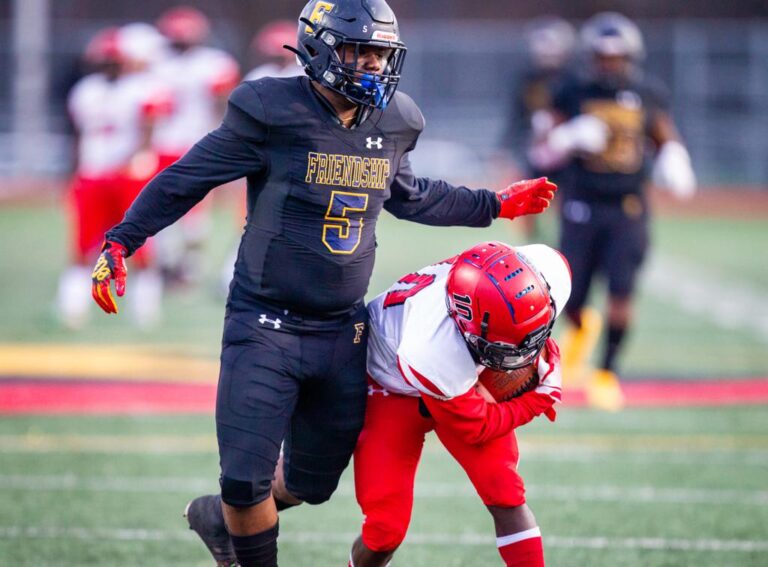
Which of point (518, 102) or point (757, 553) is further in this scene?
point (518, 102)

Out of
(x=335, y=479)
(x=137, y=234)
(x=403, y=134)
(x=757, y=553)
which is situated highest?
(x=403, y=134)

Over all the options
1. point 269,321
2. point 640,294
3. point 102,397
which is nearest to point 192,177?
point 269,321

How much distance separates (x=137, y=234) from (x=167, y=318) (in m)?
7.12

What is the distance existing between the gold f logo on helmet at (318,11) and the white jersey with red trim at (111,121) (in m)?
6.59

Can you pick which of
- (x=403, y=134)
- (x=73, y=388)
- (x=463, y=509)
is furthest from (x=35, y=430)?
(x=403, y=134)

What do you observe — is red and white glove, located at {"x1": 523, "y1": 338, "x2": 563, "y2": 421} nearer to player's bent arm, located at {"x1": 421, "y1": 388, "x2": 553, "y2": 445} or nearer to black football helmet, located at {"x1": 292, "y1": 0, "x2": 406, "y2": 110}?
player's bent arm, located at {"x1": 421, "y1": 388, "x2": 553, "y2": 445}

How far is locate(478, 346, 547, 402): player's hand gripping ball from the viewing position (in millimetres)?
4332

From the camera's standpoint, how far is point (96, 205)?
10.6 m

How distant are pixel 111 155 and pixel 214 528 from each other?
269 inches

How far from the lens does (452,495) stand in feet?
20.1

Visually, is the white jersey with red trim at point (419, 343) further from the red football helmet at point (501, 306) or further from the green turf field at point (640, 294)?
the green turf field at point (640, 294)

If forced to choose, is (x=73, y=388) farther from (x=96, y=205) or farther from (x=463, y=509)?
(x=463, y=509)

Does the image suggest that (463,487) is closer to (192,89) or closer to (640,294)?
(192,89)

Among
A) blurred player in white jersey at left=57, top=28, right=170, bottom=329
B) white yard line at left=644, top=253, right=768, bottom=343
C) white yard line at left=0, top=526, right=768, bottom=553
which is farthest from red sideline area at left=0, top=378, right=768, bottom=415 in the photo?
white yard line at left=0, top=526, right=768, bottom=553
